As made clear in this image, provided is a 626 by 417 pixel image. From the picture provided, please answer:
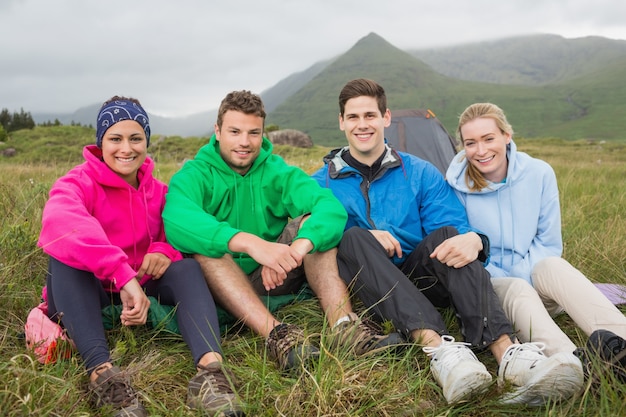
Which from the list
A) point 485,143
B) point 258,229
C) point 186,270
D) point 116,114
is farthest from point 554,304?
point 116,114

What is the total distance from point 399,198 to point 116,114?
239cm

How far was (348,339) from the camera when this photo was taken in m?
2.87

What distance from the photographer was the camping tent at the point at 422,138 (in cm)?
945

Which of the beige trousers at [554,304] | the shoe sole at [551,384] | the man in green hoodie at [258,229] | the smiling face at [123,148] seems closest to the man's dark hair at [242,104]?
the man in green hoodie at [258,229]

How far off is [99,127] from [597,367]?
3.55 m

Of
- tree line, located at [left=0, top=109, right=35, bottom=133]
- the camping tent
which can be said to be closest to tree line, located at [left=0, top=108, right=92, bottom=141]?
tree line, located at [left=0, top=109, right=35, bottom=133]

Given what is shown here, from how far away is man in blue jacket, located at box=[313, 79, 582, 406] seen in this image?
261 centimetres

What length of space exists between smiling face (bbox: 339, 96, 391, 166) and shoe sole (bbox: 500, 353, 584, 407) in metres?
2.32

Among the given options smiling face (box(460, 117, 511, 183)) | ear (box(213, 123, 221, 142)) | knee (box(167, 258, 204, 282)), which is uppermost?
ear (box(213, 123, 221, 142))

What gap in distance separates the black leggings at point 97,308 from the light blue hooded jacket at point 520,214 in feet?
7.58

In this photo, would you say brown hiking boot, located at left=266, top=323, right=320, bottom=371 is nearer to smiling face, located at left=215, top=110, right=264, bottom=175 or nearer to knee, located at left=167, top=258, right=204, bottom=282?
knee, located at left=167, top=258, right=204, bottom=282

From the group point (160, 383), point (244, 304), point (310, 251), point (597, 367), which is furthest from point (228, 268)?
point (597, 367)

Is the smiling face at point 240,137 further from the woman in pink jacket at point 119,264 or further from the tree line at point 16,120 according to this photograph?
the tree line at point 16,120

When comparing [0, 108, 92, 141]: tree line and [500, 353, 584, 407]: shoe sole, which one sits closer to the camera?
[500, 353, 584, 407]: shoe sole
